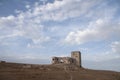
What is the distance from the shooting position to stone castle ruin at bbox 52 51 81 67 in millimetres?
59400

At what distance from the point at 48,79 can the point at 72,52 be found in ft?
100

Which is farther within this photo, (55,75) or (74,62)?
(74,62)

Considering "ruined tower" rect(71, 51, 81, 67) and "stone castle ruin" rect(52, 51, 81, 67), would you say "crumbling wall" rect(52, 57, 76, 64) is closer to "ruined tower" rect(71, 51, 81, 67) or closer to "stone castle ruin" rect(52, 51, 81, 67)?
"stone castle ruin" rect(52, 51, 81, 67)

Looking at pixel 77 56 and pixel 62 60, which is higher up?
pixel 77 56

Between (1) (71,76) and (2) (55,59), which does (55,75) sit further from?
(2) (55,59)

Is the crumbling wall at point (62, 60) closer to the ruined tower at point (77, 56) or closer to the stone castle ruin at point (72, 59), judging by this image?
the stone castle ruin at point (72, 59)

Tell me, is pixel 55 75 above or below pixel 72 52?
below

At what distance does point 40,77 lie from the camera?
3434 centimetres

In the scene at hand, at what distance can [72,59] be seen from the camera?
61875 millimetres

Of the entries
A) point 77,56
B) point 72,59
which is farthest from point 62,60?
point 77,56

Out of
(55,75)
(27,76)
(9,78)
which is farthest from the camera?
(55,75)

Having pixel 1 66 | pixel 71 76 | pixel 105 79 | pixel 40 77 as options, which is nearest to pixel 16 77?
pixel 40 77

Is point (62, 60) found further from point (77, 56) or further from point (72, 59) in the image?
point (77, 56)

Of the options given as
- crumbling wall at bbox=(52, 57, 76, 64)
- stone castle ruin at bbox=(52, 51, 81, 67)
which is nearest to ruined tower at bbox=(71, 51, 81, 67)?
stone castle ruin at bbox=(52, 51, 81, 67)
